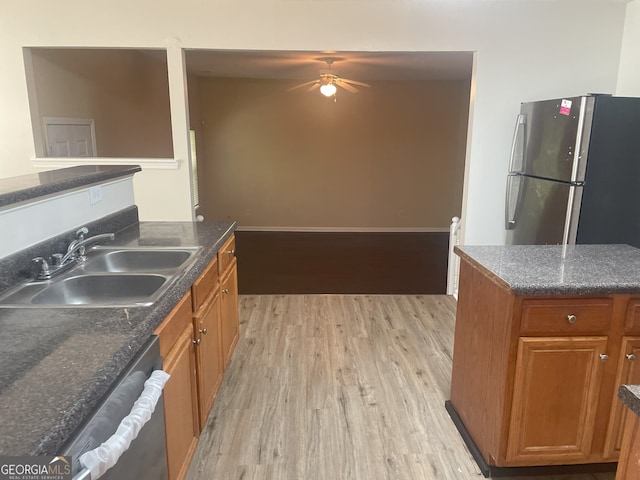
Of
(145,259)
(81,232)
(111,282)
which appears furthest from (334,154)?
(111,282)

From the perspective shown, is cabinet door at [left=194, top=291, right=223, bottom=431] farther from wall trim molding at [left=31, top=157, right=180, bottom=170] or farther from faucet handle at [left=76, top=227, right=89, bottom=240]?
wall trim molding at [left=31, top=157, right=180, bottom=170]

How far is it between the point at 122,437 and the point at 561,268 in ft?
5.88

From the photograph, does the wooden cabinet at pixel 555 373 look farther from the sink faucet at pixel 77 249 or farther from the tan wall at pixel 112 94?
the tan wall at pixel 112 94

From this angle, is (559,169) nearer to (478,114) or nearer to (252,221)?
(478,114)

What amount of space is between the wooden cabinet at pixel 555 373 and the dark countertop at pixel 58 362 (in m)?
1.30

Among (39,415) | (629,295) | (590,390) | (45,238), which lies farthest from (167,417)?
(629,295)

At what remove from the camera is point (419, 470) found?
6.75ft

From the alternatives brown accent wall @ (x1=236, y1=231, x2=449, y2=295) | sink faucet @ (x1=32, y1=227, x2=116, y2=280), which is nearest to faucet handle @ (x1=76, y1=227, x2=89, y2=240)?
sink faucet @ (x1=32, y1=227, x2=116, y2=280)

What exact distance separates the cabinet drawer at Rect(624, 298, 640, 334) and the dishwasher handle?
174cm

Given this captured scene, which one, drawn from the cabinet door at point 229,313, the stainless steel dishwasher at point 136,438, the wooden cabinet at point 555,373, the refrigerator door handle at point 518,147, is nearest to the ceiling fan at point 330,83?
the refrigerator door handle at point 518,147

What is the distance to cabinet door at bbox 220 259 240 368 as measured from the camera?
8.45 ft

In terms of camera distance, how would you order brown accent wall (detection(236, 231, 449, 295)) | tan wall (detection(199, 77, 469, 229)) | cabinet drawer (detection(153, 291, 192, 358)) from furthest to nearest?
tan wall (detection(199, 77, 469, 229))
brown accent wall (detection(236, 231, 449, 295))
cabinet drawer (detection(153, 291, 192, 358))

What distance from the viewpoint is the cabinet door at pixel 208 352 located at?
2.04 meters

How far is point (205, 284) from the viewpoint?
2137 mm
